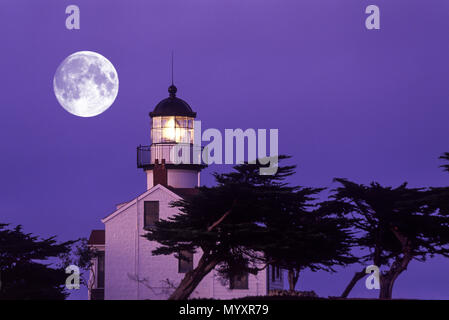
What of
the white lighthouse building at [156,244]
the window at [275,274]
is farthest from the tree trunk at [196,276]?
the window at [275,274]

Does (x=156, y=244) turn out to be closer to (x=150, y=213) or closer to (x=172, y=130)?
(x=150, y=213)

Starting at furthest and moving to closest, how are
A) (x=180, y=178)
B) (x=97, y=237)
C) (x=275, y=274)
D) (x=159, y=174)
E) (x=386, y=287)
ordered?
(x=97, y=237) < (x=180, y=178) < (x=159, y=174) < (x=275, y=274) < (x=386, y=287)

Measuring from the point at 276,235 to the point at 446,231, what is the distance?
1228 cm

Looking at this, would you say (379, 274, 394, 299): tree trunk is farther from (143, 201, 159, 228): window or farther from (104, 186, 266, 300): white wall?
(143, 201, 159, 228): window

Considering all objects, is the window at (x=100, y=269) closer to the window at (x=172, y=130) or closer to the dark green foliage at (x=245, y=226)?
the window at (x=172, y=130)

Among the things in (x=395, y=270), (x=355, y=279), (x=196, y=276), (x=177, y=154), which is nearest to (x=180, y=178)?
(x=177, y=154)

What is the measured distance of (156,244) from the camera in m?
60.2

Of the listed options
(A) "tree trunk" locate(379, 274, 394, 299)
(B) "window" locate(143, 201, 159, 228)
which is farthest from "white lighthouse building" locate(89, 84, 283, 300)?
(A) "tree trunk" locate(379, 274, 394, 299)

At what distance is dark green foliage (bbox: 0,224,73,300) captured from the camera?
52.2 metres

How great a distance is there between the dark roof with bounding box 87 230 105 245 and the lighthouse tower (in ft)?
13.7

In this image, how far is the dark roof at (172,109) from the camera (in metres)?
64.3

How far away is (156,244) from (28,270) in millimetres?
8536
